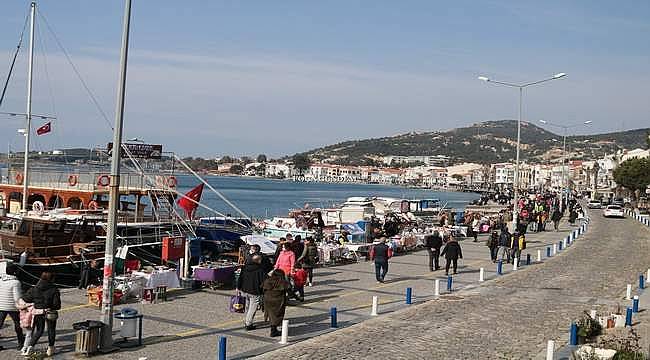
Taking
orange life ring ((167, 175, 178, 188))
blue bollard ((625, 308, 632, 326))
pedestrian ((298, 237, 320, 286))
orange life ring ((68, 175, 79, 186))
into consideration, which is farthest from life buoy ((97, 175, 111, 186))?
blue bollard ((625, 308, 632, 326))

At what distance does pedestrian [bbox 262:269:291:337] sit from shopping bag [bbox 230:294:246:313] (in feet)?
7.72

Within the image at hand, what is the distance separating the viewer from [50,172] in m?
31.4

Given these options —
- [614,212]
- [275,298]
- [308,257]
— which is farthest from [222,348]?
[614,212]

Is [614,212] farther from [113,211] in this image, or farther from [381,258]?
[113,211]

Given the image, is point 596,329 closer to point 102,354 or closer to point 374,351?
point 374,351

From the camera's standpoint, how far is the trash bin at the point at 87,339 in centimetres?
1138

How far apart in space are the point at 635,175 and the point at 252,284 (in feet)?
239

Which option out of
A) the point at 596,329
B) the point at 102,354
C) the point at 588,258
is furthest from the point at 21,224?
the point at 588,258

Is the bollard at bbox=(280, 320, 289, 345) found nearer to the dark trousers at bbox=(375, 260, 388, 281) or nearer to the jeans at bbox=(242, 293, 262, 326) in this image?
the jeans at bbox=(242, 293, 262, 326)

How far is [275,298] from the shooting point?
533 inches

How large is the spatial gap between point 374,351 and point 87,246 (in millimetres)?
12837

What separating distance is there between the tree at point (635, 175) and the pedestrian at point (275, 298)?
230 ft

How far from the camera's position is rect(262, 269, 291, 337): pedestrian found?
1349cm

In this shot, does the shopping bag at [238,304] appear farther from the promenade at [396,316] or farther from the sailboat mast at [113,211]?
the sailboat mast at [113,211]
